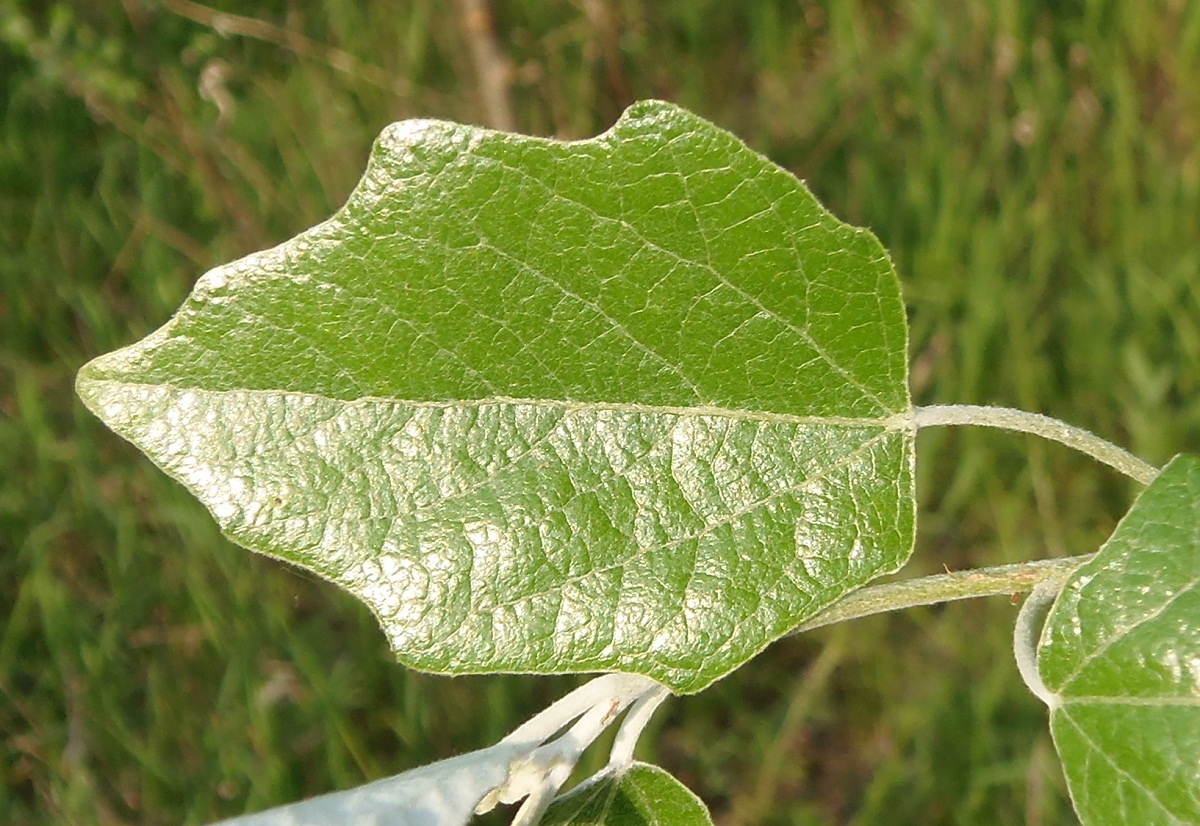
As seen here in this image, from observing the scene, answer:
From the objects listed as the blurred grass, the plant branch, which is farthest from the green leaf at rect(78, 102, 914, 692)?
the blurred grass

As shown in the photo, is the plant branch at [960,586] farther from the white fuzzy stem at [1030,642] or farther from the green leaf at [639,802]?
the green leaf at [639,802]

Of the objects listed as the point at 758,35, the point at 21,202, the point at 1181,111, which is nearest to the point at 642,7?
the point at 758,35

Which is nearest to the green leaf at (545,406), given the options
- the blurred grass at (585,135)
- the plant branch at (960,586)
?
the plant branch at (960,586)

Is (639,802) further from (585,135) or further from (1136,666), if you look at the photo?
(585,135)

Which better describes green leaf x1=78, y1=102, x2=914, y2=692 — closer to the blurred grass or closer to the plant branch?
the plant branch

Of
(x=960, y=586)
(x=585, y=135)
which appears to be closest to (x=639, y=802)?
(x=960, y=586)

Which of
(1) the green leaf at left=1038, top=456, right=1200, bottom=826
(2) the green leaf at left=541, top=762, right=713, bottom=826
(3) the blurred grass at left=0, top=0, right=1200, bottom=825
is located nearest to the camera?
(1) the green leaf at left=1038, top=456, right=1200, bottom=826
